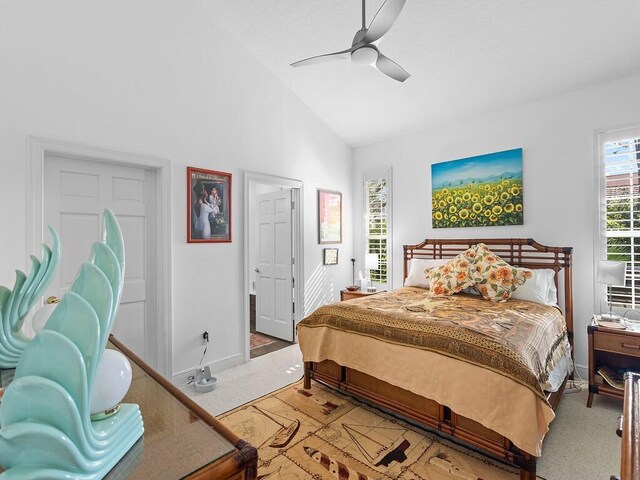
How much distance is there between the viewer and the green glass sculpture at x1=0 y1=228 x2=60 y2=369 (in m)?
1.24

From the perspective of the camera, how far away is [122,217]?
3047 mm

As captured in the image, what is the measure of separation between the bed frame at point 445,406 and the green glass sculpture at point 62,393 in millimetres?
2087

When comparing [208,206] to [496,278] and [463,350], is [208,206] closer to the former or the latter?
[463,350]

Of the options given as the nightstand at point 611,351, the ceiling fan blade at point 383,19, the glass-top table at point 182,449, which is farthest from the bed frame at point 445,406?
the ceiling fan blade at point 383,19

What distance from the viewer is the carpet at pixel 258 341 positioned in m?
4.46

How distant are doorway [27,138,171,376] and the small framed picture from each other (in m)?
2.28

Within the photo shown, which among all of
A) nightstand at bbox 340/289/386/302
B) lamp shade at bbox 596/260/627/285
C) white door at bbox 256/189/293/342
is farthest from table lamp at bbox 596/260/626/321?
white door at bbox 256/189/293/342

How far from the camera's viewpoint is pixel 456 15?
9.07 feet

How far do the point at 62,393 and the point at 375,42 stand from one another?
2.59m

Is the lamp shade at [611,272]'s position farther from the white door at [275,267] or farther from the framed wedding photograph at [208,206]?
the framed wedding photograph at [208,206]

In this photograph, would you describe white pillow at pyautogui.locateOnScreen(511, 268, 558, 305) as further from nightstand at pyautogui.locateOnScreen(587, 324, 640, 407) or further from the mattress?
nightstand at pyautogui.locateOnScreen(587, 324, 640, 407)

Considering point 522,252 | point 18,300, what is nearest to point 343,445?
point 18,300

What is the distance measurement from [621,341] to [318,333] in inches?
96.3

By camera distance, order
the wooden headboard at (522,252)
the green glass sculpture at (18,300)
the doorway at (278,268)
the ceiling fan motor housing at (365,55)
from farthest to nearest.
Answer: the doorway at (278,268) < the wooden headboard at (522,252) < the ceiling fan motor housing at (365,55) < the green glass sculpture at (18,300)
